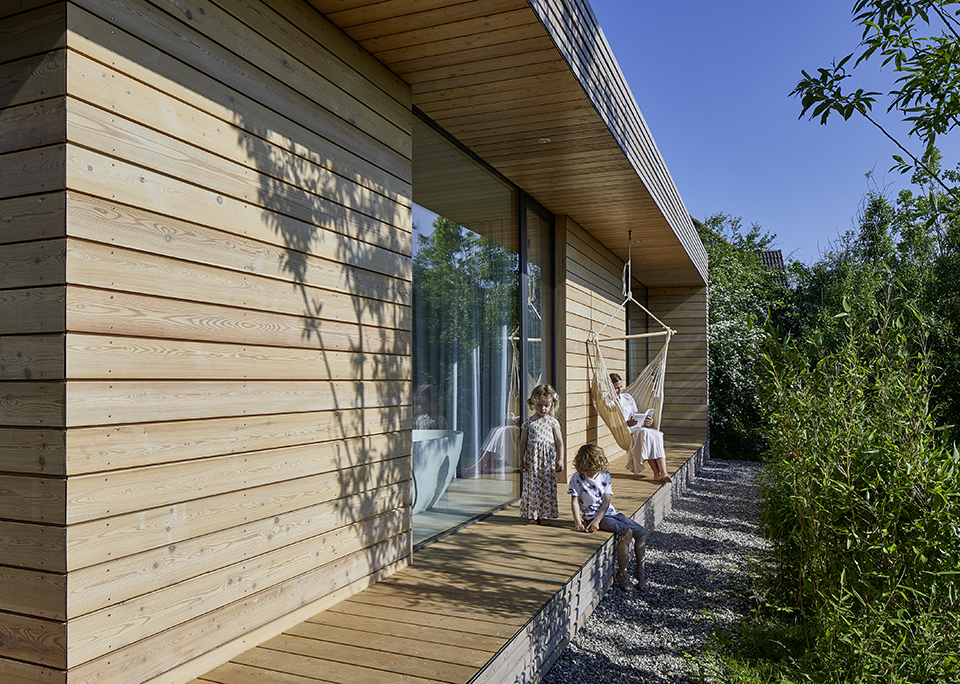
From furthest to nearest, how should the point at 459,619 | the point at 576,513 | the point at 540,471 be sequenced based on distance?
the point at 540,471
the point at 576,513
the point at 459,619

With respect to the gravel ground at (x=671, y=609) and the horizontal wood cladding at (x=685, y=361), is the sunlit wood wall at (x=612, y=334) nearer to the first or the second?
the horizontal wood cladding at (x=685, y=361)

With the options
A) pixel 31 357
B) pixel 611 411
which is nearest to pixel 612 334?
pixel 611 411

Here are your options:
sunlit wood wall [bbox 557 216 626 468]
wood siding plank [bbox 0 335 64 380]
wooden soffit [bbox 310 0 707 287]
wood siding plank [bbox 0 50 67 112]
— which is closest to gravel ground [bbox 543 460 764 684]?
sunlit wood wall [bbox 557 216 626 468]

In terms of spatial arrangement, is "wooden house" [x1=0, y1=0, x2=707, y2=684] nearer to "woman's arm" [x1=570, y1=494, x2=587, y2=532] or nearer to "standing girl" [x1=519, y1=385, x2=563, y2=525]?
"standing girl" [x1=519, y1=385, x2=563, y2=525]

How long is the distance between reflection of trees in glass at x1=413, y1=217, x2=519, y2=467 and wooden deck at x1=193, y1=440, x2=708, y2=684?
2.67ft

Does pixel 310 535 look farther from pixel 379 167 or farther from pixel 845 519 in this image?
pixel 845 519

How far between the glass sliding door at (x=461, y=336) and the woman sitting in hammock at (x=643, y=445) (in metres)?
1.88

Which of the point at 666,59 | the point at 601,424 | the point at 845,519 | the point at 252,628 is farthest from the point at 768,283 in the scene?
the point at 666,59

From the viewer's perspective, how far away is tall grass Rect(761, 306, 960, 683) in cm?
209

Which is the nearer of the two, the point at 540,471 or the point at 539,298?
the point at 540,471

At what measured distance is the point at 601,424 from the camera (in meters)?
7.62

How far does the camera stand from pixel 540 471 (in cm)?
457

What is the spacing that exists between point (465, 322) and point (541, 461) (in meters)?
1.00

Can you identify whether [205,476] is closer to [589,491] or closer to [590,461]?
[590,461]
